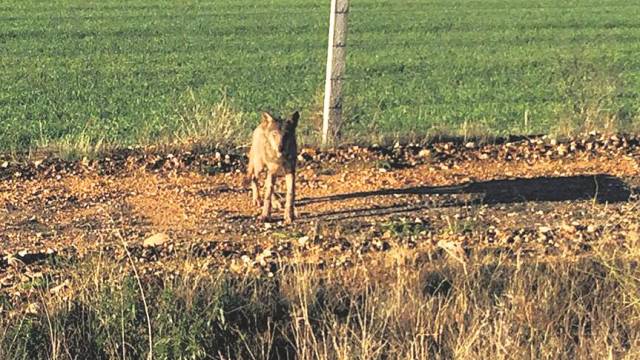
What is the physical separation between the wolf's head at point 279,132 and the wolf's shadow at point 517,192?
603 mm

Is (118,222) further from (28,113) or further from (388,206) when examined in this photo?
(28,113)

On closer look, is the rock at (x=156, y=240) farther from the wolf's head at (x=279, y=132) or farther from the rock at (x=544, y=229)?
the rock at (x=544, y=229)

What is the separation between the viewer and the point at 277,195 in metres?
8.78

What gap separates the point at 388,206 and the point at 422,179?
0.95 meters

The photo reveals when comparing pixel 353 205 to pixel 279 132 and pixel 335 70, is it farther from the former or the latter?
pixel 335 70

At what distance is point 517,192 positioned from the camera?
29.2ft

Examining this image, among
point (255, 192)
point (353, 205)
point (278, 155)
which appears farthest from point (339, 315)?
point (255, 192)

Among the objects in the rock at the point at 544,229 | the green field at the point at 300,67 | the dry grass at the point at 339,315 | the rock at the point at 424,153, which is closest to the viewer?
the dry grass at the point at 339,315

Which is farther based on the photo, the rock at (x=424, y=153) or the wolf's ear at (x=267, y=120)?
the rock at (x=424, y=153)

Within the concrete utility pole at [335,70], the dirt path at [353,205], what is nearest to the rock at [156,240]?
the dirt path at [353,205]

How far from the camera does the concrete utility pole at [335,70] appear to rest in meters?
10.3

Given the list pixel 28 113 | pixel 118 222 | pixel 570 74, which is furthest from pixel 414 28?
pixel 118 222

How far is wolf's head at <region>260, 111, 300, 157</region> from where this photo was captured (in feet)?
26.7

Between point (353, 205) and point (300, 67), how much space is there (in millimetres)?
18409
